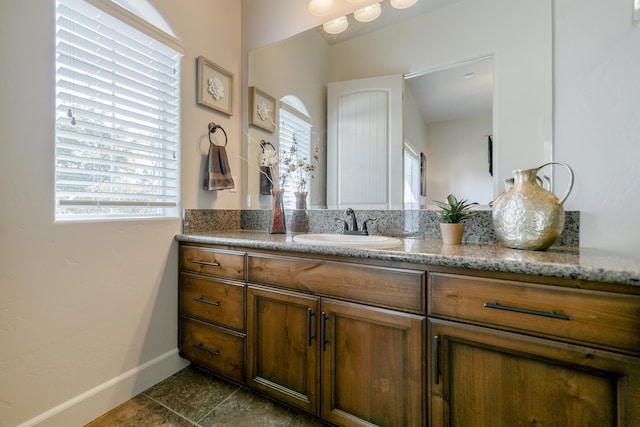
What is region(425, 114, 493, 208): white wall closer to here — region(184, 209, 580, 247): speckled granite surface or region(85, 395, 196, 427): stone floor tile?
region(184, 209, 580, 247): speckled granite surface

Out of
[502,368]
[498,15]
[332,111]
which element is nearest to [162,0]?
[332,111]

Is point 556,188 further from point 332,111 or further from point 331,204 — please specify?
point 332,111

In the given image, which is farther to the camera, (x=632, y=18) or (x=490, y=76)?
(x=490, y=76)

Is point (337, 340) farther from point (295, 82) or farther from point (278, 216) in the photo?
point (295, 82)

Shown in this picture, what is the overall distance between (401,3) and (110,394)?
249 centimetres

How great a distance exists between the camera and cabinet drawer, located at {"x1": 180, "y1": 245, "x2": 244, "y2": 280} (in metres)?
1.39

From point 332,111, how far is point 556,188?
122 cm

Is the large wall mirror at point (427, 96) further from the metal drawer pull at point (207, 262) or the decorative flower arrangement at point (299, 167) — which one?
A: the metal drawer pull at point (207, 262)

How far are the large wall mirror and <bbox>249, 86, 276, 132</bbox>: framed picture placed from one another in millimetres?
37

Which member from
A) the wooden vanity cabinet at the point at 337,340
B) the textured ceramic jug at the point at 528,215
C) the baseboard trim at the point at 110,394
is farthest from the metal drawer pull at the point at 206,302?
the textured ceramic jug at the point at 528,215

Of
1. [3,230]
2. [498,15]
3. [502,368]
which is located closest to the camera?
[502,368]

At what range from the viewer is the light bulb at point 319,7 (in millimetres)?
1688

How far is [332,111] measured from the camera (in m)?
1.77

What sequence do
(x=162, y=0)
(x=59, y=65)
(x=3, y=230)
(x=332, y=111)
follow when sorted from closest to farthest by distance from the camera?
(x=3, y=230) < (x=59, y=65) < (x=162, y=0) < (x=332, y=111)
